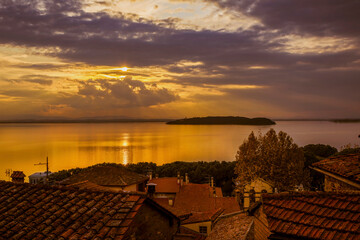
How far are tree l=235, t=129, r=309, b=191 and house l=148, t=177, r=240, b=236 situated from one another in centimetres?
445

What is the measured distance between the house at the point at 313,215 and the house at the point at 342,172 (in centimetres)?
228

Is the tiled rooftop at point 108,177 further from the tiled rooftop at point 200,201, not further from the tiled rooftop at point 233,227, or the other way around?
the tiled rooftop at point 233,227

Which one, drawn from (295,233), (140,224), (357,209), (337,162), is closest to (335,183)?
(337,162)

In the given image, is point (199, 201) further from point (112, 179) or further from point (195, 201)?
point (112, 179)

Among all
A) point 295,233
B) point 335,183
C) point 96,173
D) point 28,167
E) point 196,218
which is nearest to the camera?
point 295,233

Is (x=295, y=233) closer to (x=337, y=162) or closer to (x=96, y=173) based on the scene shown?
(x=337, y=162)

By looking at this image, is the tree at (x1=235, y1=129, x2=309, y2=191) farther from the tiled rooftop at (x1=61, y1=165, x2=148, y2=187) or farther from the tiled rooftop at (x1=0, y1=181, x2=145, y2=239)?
the tiled rooftop at (x1=0, y1=181, x2=145, y2=239)

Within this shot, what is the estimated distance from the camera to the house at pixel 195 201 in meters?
24.6

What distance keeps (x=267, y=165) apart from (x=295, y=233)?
31.2 metres

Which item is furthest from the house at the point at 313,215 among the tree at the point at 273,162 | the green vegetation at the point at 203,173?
the green vegetation at the point at 203,173

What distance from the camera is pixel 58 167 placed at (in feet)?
265

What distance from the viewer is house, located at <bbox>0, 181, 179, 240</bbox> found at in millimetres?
7215

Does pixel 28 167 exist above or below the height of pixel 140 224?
below

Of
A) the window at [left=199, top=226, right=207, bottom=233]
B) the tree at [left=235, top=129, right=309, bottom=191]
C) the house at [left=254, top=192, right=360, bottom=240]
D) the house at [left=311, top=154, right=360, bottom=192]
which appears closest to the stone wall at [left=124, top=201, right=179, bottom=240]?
the house at [left=254, top=192, right=360, bottom=240]
